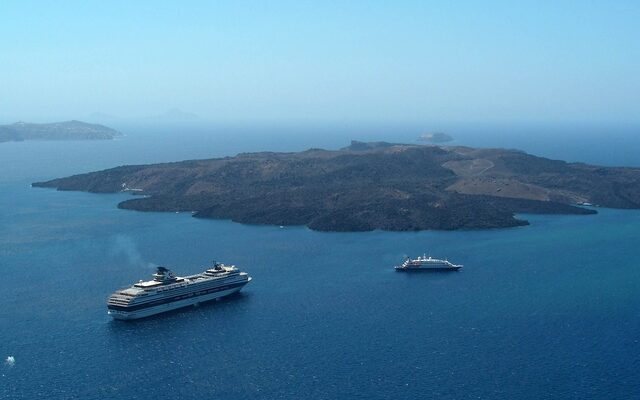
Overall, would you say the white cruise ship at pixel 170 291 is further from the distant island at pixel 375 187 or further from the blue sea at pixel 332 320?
the distant island at pixel 375 187

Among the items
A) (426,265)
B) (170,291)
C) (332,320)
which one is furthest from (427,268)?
(170,291)

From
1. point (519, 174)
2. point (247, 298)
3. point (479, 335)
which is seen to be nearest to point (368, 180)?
point (519, 174)

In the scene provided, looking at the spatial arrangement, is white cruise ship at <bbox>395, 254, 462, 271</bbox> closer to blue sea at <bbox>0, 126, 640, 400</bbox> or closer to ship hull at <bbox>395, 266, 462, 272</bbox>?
ship hull at <bbox>395, 266, 462, 272</bbox>

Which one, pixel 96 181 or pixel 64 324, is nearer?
pixel 64 324

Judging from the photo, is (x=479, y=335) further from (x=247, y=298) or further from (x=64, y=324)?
(x=64, y=324)

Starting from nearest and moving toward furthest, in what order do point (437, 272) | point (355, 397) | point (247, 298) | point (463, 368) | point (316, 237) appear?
point (355, 397)
point (463, 368)
point (247, 298)
point (437, 272)
point (316, 237)

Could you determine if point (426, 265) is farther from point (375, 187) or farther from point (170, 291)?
point (375, 187)

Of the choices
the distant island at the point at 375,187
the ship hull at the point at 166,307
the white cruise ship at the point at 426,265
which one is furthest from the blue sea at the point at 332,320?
the distant island at the point at 375,187
